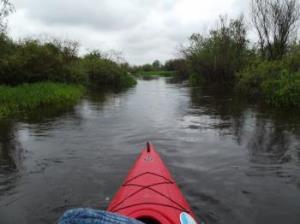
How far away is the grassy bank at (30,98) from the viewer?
44.7 ft

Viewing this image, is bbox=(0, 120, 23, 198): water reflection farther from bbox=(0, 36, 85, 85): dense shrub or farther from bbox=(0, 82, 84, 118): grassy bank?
bbox=(0, 36, 85, 85): dense shrub

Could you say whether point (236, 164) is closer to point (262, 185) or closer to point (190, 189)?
point (262, 185)

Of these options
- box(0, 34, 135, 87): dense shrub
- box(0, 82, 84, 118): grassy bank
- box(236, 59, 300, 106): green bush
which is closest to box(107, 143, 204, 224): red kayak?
box(0, 82, 84, 118): grassy bank

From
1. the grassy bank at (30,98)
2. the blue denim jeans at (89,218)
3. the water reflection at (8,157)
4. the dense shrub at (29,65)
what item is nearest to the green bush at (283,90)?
the grassy bank at (30,98)

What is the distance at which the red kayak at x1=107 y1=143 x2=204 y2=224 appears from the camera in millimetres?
3729

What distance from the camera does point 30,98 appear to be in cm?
1503

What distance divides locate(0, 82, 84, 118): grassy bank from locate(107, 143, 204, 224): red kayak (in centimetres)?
925

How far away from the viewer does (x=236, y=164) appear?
723cm

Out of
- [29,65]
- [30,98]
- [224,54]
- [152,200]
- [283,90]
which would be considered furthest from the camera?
[224,54]

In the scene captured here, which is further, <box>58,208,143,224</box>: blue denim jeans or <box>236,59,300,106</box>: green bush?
<box>236,59,300,106</box>: green bush

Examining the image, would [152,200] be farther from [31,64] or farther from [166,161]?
[31,64]

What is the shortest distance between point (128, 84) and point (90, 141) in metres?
28.7

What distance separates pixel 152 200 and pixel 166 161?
3470 millimetres

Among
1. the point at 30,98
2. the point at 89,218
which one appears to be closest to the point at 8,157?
the point at 89,218
